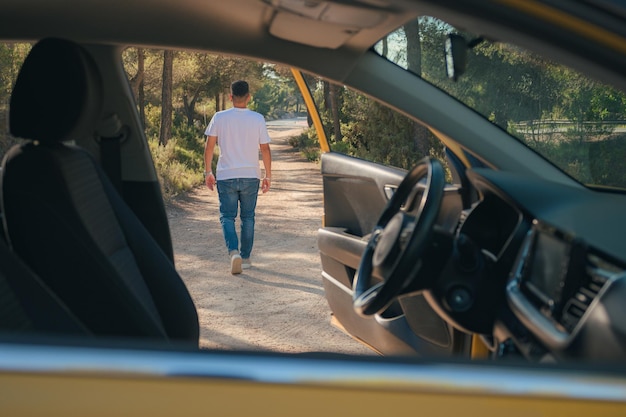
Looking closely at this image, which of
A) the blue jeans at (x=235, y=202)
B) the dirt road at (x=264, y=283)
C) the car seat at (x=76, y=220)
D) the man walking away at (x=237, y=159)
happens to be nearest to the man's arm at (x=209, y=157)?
the man walking away at (x=237, y=159)

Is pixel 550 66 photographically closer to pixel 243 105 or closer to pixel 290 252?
pixel 243 105

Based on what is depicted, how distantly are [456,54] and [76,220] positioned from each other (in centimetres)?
118

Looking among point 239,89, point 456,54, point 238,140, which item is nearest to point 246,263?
point 238,140

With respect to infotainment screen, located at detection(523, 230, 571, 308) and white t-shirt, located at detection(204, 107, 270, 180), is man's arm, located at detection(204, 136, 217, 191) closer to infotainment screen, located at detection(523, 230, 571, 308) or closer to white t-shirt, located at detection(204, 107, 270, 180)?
white t-shirt, located at detection(204, 107, 270, 180)

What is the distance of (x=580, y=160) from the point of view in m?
2.41

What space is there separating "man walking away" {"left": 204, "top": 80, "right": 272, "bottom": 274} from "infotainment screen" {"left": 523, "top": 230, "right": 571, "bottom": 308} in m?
6.11

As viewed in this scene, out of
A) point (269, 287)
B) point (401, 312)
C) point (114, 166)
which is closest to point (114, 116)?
point (114, 166)

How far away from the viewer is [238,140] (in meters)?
A: 8.12

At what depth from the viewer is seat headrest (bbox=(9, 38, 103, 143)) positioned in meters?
2.56

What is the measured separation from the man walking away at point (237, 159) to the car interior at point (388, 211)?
4682 millimetres

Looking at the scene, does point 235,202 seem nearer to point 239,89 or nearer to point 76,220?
point 239,89

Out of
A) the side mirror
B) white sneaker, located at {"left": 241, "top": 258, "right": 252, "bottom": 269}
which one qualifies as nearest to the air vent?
the side mirror

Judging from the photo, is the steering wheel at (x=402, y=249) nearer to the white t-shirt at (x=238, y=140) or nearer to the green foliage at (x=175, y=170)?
the white t-shirt at (x=238, y=140)

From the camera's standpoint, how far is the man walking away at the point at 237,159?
8.13 meters
